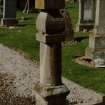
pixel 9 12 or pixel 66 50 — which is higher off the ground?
pixel 9 12

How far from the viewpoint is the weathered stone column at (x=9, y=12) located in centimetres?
2066

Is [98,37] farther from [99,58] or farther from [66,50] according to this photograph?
[66,50]

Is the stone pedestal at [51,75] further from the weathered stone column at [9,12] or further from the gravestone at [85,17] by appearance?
the weathered stone column at [9,12]

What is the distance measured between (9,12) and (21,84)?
10759 mm

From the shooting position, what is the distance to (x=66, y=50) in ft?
46.8

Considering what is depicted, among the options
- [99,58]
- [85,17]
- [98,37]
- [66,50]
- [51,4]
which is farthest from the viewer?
[85,17]

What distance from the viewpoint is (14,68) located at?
1233 centimetres

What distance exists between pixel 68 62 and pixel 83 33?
17.3 ft

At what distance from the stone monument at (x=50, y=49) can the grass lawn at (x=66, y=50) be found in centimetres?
298

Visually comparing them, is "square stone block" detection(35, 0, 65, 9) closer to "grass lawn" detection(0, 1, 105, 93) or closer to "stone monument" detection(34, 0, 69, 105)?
"stone monument" detection(34, 0, 69, 105)

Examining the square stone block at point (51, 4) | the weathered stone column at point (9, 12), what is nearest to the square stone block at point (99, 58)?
the square stone block at point (51, 4)

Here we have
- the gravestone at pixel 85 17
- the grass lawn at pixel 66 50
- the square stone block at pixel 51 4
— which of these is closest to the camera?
the square stone block at pixel 51 4

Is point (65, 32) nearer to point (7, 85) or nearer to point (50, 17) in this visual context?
point (50, 17)

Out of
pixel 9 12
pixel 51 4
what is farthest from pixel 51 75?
pixel 9 12
